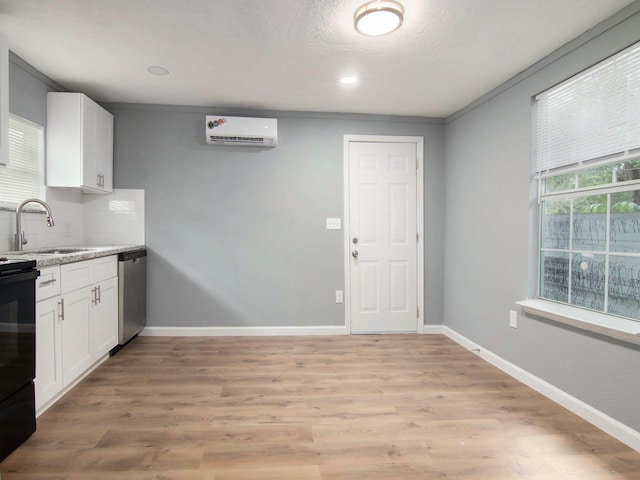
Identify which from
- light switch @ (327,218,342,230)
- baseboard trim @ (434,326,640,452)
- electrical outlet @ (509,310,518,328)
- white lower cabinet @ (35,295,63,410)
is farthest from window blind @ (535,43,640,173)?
white lower cabinet @ (35,295,63,410)

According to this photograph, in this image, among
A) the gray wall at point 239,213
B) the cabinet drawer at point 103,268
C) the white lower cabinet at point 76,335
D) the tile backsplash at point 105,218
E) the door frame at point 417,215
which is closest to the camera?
the white lower cabinet at point 76,335

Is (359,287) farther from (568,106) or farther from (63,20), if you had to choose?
(63,20)

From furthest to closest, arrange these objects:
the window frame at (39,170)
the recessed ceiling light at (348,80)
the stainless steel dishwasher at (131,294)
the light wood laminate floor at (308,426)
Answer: the stainless steel dishwasher at (131,294) → the recessed ceiling light at (348,80) → the window frame at (39,170) → the light wood laminate floor at (308,426)

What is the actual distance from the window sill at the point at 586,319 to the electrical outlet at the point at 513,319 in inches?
5.7

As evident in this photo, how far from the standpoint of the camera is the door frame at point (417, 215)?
3553mm

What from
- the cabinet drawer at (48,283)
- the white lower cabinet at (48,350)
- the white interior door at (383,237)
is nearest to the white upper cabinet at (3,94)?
the cabinet drawer at (48,283)

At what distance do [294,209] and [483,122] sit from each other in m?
2.00

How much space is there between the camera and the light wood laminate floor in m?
1.54

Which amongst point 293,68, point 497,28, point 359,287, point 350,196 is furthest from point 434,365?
point 293,68

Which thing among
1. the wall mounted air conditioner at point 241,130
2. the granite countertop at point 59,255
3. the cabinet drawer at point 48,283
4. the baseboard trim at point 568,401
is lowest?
the baseboard trim at point 568,401

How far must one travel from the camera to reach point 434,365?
9.07 feet

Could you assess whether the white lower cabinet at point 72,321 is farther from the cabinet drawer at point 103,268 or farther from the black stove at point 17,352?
the black stove at point 17,352

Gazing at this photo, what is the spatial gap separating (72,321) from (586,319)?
3274 mm

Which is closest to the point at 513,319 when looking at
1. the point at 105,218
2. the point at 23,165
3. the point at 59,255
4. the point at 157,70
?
the point at 59,255
